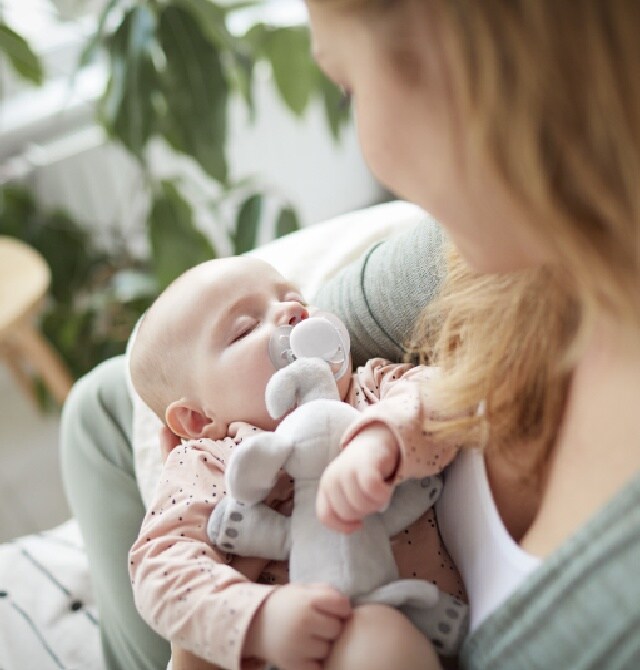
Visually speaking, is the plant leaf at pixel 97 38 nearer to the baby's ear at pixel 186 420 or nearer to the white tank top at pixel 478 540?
the baby's ear at pixel 186 420

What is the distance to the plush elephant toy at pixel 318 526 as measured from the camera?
604mm

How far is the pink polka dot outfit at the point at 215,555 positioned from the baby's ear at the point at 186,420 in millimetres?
73

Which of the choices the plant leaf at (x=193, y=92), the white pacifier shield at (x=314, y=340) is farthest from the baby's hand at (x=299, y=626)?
the plant leaf at (x=193, y=92)

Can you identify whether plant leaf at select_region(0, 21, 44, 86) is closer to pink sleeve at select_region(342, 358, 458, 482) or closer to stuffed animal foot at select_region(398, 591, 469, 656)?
pink sleeve at select_region(342, 358, 458, 482)

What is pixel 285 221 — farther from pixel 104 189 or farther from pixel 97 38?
pixel 104 189

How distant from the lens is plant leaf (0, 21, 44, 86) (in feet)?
4.93

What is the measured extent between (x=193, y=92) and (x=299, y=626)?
114 cm

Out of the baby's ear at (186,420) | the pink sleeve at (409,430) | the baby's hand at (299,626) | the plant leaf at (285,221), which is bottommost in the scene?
the plant leaf at (285,221)

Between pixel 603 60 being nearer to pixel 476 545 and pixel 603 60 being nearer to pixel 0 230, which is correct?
pixel 476 545

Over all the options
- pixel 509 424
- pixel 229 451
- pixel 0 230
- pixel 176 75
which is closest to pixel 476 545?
pixel 509 424

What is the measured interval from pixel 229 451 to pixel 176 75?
3.01 ft

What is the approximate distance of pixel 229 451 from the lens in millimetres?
756

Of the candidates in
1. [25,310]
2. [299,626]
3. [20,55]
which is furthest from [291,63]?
[299,626]

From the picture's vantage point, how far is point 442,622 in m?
0.61
